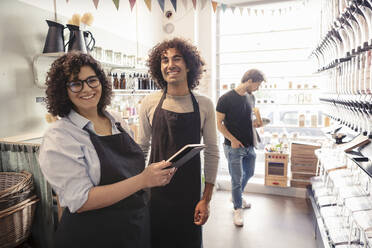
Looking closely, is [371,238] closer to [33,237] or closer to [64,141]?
[64,141]

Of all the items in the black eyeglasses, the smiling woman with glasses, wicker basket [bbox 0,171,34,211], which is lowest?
wicker basket [bbox 0,171,34,211]

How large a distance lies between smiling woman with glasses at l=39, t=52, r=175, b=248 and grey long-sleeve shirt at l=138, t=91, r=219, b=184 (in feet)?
1.39

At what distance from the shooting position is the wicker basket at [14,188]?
1640 mm

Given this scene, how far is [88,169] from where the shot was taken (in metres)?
1.15

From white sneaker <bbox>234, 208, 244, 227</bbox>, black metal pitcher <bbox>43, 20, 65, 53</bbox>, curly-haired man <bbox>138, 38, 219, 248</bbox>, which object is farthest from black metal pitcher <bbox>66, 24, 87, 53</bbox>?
white sneaker <bbox>234, 208, 244, 227</bbox>

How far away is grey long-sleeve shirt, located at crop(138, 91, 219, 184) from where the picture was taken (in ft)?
5.62

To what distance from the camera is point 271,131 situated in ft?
16.1

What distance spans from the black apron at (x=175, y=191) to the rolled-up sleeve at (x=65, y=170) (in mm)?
656

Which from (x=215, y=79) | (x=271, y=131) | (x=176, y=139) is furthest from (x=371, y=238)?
(x=215, y=79)

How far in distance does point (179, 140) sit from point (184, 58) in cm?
55

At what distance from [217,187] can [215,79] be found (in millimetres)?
2041

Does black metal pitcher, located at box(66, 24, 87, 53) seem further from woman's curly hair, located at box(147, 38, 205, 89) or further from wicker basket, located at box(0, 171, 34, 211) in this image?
wicker basket, located at box(0, 171, 34, 211)

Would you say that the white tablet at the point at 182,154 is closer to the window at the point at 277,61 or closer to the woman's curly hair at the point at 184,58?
the woman's curly hair at the point at 184,58

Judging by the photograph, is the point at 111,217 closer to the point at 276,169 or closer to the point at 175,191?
the point at 175,191
